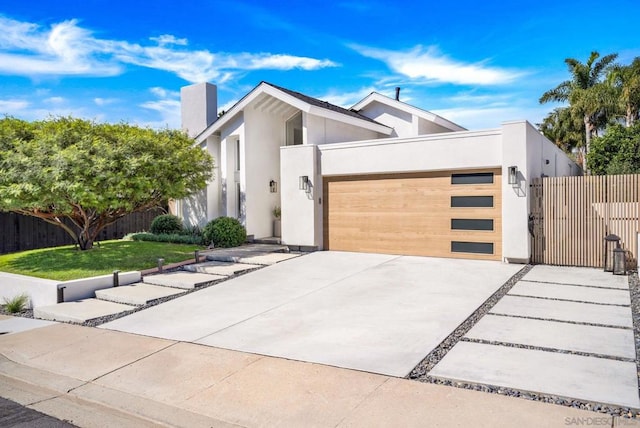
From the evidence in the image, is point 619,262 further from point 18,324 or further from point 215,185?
point 215,185

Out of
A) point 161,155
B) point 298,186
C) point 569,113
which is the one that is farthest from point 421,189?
point 569,113

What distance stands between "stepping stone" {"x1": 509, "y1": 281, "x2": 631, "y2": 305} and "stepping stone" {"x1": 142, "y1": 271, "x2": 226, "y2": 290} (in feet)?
20.6

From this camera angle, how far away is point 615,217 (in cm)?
992

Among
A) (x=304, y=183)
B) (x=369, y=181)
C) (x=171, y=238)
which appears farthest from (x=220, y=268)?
(x=171, y=238)

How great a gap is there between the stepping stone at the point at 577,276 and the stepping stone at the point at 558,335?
3.08m

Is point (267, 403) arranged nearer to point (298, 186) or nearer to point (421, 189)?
point (421, 189)

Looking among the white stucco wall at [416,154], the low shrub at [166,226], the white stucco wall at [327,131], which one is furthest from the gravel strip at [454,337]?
the low shrub at [166,226]

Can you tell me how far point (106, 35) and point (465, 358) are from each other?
14603 mm

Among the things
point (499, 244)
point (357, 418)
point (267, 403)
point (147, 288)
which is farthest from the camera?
point (499, 244)

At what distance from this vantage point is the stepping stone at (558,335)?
5.23 m

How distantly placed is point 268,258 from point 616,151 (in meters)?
22.6

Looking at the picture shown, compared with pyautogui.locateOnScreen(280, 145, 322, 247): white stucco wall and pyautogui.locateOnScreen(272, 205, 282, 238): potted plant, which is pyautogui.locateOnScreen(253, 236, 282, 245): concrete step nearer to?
pyautogui.locateOnScreen(272, 205, 282, 238): potted plant

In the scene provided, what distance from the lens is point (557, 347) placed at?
528cm

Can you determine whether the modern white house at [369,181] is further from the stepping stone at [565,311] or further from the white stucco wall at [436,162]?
the stepping stone at [565,311]
